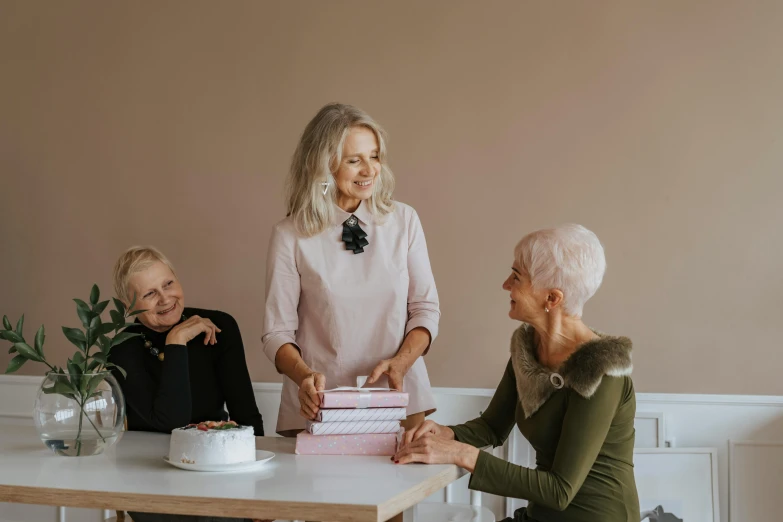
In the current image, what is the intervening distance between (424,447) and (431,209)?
1.76 meters

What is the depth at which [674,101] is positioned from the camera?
326cm

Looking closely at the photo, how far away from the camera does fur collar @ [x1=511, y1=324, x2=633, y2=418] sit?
6.14 ft

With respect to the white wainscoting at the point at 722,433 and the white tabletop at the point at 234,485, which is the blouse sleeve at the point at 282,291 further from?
the white wainscoting at the point at 722,433

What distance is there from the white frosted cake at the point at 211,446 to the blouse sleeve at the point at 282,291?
55 cm

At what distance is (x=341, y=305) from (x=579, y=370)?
0.73 meters

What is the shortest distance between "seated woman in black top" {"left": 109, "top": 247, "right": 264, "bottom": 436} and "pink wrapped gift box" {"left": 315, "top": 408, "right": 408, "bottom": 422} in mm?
597

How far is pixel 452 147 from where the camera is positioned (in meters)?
3.46

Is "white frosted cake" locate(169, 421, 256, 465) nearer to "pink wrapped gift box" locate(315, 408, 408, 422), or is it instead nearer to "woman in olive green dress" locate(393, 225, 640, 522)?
"pink wrapped gift box" locate(315, 408, 408, 422)

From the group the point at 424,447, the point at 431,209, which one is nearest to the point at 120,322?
the point at 424,447

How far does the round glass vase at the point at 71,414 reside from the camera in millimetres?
1942

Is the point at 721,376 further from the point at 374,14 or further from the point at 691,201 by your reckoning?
the point at 374,14

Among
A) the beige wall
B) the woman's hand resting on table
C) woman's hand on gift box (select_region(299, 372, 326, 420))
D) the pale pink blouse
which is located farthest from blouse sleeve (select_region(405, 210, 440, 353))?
the beige wall

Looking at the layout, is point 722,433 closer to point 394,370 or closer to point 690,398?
point 690,398

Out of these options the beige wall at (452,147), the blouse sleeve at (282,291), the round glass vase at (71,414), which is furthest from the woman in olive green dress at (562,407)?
the beige wall at (452,147)
